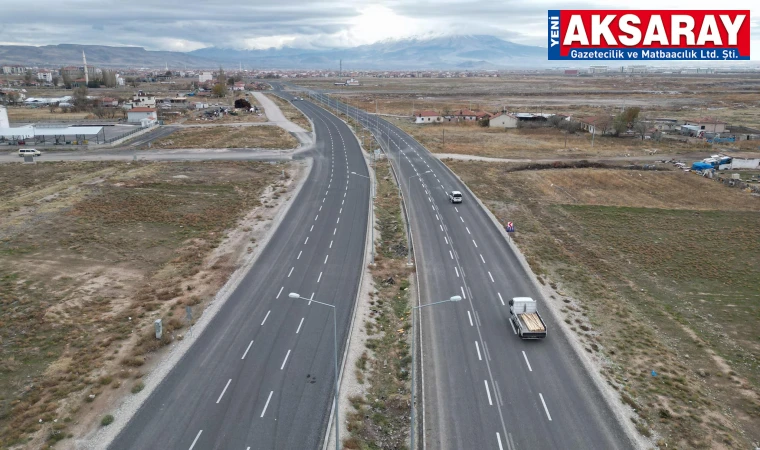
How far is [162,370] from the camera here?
28.6 meters

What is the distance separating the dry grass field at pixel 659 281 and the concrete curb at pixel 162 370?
25889 millimetres

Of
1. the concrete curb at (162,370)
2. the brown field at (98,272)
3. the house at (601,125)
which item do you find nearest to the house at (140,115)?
the brown field at (98,272)

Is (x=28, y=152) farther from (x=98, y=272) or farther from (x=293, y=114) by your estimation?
(x=293, y=114)

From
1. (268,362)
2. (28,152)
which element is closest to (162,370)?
(268,362)

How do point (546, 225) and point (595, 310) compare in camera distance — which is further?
point (546, 225)

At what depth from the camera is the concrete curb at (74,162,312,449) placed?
23.4 meters

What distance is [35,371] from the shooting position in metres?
28.5

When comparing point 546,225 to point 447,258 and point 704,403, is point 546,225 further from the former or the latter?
point 704,403

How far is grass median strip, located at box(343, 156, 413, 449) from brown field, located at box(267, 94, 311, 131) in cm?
8706

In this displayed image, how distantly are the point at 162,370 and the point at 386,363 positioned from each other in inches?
528

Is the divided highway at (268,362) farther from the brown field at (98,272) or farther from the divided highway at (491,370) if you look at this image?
the divided highway at (491,370)

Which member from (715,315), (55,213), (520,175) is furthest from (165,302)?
(520,175)

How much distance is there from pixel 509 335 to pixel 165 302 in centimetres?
2544

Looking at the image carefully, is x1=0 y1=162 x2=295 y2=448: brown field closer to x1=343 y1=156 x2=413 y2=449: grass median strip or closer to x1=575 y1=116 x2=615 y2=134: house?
x1=343 y1=156 x2=413 y2=449: grass median strip
